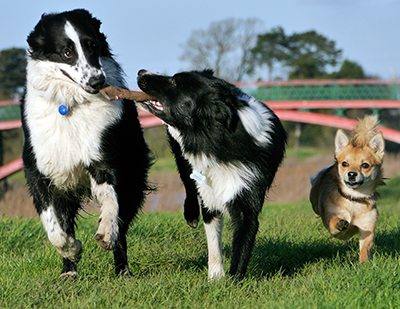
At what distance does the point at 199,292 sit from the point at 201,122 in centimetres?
133

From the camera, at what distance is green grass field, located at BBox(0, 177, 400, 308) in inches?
128

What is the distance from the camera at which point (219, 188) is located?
402 centimetres

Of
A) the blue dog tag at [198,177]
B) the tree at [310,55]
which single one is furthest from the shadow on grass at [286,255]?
the tree at [310,55]

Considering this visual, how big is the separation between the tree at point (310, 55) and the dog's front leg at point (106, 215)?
34.6 m

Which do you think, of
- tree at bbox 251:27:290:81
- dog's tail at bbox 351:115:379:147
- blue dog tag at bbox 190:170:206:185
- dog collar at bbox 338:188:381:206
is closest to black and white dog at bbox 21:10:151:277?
blue dog tag at bbox 190:170:206:185

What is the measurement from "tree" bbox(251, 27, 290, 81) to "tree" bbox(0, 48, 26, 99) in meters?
17.5

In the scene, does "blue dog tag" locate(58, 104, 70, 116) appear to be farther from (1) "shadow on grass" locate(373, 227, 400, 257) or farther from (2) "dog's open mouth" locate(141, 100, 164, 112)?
(1) "shadow on grass" locate(373, 227, 400, 257)

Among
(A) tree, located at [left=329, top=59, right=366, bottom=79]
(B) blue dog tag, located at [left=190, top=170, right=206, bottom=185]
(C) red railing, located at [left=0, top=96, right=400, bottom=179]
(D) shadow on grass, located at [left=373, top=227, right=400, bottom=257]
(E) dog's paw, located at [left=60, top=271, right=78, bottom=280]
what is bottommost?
(A) tree, located at [left=329, top=59, right=366, bottom=79]

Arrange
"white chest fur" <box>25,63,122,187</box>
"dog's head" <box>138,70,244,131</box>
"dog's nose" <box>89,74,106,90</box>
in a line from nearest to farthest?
"dog's nose" <box>89,74,106,90</box>, "white chest fur" <box>25,63,122,187</box>, "dog's head" <box>138,70,244,131</box>

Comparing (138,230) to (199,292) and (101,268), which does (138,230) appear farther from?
(199,292)

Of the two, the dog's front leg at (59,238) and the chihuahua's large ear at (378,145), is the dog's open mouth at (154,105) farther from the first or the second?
the chihuahua's large ear at (378,145)

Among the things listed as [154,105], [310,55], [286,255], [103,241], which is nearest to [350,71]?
[310,55]

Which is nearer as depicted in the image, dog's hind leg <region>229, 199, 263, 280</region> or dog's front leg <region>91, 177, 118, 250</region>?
dog's front leg <region>91, 177, 118, 250</region>

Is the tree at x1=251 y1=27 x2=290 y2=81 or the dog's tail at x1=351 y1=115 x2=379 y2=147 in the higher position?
the dog's tail at x1=351 y1=115 x2=379 y2=147
